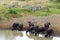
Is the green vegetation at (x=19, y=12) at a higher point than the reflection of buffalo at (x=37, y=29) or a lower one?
lower

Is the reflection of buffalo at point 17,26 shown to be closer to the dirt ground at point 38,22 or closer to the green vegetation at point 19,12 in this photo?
the dirt ground at point 38,22

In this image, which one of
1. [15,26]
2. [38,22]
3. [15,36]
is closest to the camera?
[15,36]

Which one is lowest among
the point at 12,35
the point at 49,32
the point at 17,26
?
the point at 17,26

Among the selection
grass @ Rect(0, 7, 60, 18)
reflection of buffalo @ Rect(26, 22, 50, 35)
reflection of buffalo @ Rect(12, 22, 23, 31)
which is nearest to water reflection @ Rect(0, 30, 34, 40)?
reflection of buffalo @ Rect(26, 22, 50, 35)

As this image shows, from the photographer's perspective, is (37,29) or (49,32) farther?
(37,29)

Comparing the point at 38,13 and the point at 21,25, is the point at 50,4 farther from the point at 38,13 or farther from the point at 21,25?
the point at 21,25

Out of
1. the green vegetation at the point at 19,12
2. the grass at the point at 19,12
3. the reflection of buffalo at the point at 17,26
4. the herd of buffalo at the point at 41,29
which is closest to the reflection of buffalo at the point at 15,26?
the reflection of buffalo at the point at 17,26

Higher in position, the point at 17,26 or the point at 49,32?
the point at 49,32

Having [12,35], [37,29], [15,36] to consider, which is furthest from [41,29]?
[12,35]

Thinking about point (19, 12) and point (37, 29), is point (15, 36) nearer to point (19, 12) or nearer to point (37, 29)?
point (37, 29)

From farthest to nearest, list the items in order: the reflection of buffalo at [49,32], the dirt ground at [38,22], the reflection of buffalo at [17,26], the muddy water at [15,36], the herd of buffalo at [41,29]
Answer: the reflection of buffalo at [17,26] < the dirt ground at [38,22] < the herd of buffalo at [41,29] < the reflection of buffalo at [49,32] < the muddy water at [15,36]

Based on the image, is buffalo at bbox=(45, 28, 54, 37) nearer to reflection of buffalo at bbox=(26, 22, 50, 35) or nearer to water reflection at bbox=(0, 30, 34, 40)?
reflection of buffalo at bbox=(26, 22, 50, 35)

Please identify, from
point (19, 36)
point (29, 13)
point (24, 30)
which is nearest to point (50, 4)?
point (29, 13)

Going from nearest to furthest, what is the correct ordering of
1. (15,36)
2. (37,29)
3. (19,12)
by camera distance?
(15,36), (37,29), (19,12)
